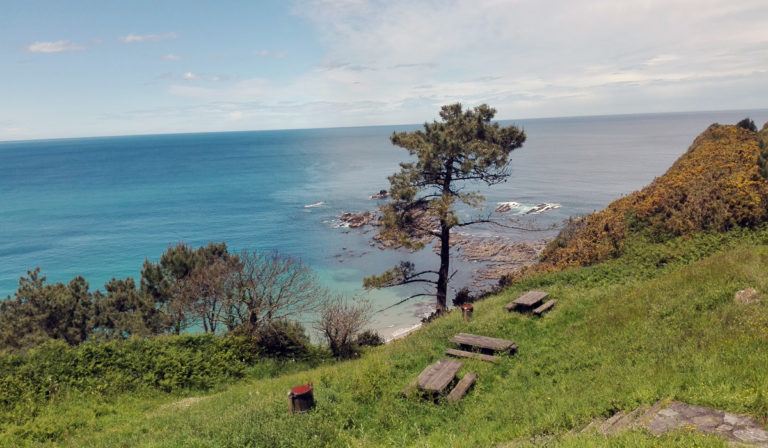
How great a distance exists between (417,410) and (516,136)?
631 inches

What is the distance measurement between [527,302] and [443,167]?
29.6 ft

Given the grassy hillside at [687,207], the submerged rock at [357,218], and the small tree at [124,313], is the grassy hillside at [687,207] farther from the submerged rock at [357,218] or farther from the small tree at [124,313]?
the submerged rock at [357,218]

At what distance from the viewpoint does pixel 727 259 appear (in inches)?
500

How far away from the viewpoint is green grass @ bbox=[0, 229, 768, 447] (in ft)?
23.1

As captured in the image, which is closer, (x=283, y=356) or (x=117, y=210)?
(x=283, y=356)

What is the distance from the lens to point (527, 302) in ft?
46.0

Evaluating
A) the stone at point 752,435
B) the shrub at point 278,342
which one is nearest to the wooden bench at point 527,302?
the stone at point 752,435

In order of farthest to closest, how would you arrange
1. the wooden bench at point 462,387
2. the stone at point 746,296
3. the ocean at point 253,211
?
the ocean at point 253,211 → the stone at point 746,296 → the wooden bench at point 462,387

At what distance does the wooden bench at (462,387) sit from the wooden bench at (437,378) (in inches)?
7.9

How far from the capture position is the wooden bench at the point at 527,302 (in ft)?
46.0

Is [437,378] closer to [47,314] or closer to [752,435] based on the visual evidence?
[752,435]

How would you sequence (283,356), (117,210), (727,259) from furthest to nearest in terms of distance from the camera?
(117,210) < (283,356) < (727,259)

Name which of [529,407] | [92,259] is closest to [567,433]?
[529,407]

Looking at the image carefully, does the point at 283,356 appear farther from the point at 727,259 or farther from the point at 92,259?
the point at 92,259
